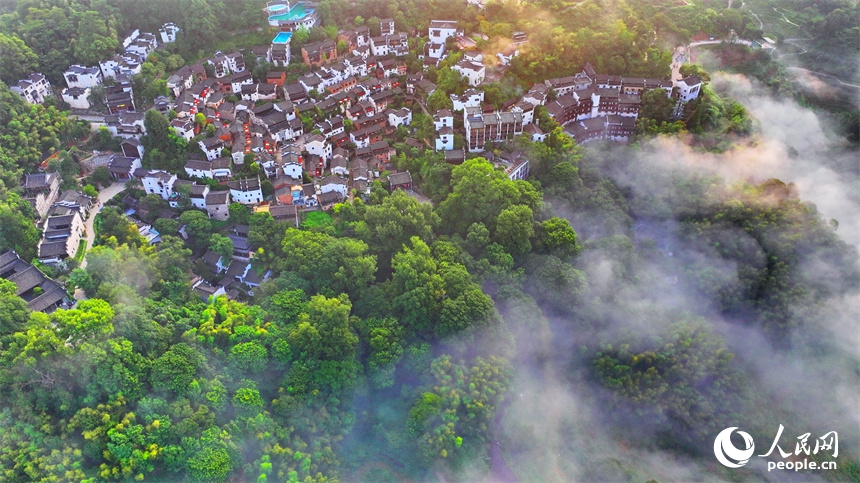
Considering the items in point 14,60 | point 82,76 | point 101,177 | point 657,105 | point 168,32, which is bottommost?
point 101,177

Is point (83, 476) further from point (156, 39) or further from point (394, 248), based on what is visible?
point (156, 39)

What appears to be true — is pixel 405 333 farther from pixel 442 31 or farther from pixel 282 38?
→ pixel 282 38

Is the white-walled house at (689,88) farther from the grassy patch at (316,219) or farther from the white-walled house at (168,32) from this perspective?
the white-walled house at (168,32)

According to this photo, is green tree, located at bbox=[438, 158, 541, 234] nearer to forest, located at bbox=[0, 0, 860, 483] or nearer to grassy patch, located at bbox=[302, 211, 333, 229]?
forest, located at bbox=[0, 0, 860, 483]

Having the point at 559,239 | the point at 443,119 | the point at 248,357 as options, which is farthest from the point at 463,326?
the point at 443,119

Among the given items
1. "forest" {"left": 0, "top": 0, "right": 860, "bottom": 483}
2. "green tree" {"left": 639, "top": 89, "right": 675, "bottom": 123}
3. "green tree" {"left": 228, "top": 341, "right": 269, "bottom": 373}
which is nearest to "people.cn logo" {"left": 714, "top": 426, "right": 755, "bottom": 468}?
"forest" {"left": 0, "top": 0, "right": 860, "bottom": 483}
